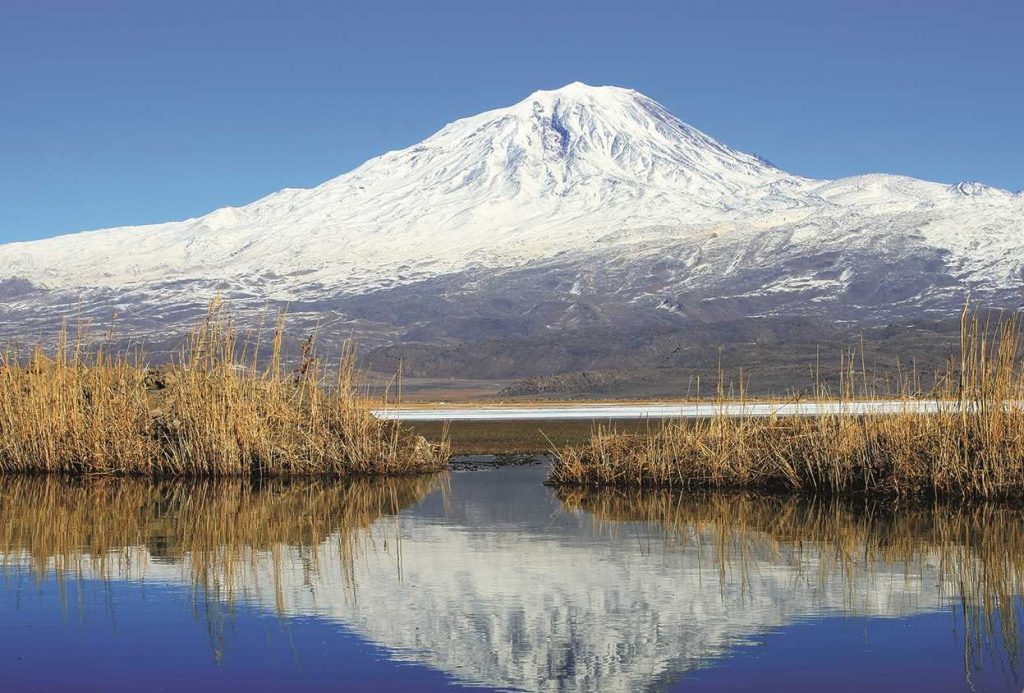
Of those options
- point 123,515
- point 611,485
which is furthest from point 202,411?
point 611,485

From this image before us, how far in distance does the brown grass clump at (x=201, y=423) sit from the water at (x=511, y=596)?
128 inches

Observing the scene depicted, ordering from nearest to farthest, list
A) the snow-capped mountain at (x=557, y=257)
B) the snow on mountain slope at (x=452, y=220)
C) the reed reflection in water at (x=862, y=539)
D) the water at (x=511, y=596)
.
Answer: the water at (x=511, y=596)
the reed reflection in water at (x=862, y=539)
the snow-capped mountain at (x=557, y=257)
the snow on mountain slope at (x=452, y=220)

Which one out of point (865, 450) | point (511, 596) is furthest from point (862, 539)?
point (511, 596)

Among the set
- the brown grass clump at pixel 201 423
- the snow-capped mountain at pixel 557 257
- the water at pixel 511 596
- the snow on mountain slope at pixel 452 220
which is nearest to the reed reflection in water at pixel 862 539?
the water at pixel 511 596

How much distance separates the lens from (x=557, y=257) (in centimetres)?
15625

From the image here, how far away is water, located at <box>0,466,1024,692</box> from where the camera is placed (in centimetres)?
729

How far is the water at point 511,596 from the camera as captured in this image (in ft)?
23.9

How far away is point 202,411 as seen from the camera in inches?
723

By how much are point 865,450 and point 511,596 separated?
7378 mm

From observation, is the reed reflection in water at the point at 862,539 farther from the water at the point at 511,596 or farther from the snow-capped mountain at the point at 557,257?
the snow-capped mountain at the point at 557,257

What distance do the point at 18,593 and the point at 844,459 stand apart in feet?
30.9

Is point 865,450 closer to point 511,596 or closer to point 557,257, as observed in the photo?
point 511,596

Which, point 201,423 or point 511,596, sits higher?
point 201,423

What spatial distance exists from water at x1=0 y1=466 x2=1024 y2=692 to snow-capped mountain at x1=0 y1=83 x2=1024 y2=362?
10642 cm
